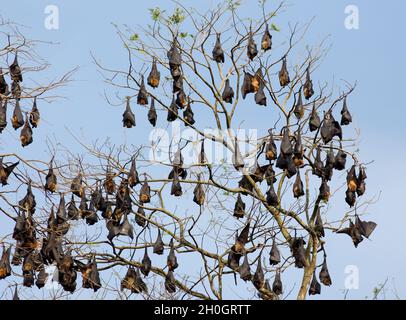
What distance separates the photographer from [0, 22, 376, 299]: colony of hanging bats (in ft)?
63.1

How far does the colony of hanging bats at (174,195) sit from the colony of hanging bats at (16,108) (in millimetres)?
17

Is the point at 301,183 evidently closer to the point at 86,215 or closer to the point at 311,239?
the point at 311,239

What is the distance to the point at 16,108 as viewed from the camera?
70.5ft

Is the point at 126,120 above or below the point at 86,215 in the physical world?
above

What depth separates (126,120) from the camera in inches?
885

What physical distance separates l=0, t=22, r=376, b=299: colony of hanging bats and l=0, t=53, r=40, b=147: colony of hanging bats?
0.06ft

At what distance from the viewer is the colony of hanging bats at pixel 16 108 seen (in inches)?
742

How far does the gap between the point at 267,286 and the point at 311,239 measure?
1060 mm

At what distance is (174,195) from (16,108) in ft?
10.8

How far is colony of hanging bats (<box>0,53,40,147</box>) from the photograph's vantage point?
18.9m
